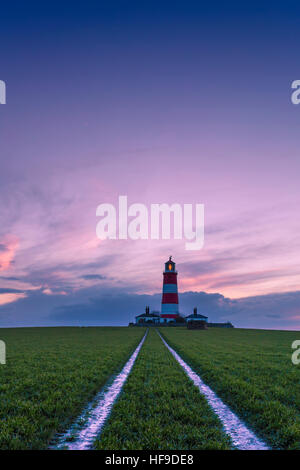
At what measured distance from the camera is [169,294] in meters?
101

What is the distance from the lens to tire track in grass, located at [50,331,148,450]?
6760 mm

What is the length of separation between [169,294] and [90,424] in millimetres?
94110

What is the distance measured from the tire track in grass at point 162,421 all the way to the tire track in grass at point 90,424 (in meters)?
0.24

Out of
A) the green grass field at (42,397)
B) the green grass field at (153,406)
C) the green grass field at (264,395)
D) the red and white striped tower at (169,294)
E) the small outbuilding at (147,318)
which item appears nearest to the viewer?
the green grass field at (153,406)

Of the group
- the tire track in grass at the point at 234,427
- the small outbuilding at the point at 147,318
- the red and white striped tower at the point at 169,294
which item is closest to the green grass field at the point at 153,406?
the tire track in grass at the point at 234,427

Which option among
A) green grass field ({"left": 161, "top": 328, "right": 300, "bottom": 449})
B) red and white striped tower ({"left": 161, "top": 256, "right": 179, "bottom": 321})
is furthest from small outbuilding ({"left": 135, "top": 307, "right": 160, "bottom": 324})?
green grass field ({"left": 161, "top": 328, "right": 300, "bottom": 449})

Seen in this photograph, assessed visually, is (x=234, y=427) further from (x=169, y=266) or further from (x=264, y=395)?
(x=169, y=266)

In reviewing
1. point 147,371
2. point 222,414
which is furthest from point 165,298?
point 222,414

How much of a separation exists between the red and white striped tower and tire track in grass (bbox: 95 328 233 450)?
8757cm

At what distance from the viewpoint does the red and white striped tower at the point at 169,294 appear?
99.8 metres

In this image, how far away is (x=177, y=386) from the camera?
12.2 metres

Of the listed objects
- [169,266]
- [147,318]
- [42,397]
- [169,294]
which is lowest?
[147,318]

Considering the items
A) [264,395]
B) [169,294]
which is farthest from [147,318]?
[264,395]

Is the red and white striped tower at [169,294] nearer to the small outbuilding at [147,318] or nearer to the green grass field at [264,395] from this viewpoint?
the small outbuilding at [147,318]
